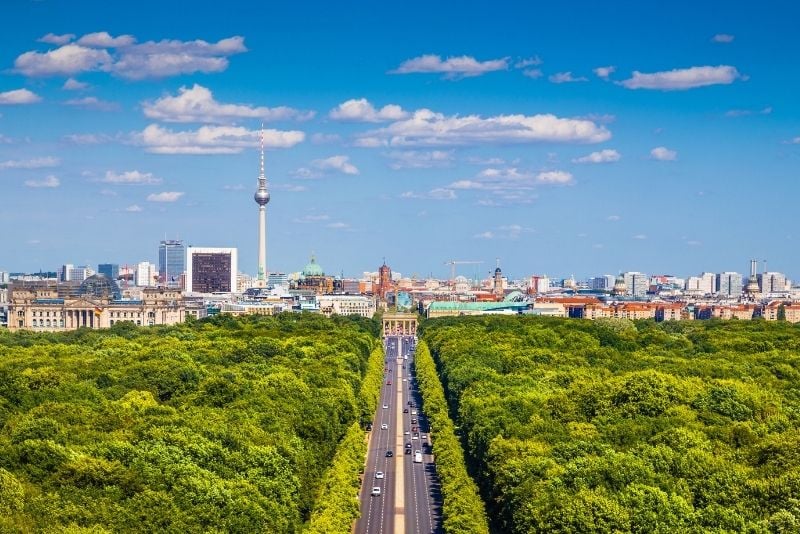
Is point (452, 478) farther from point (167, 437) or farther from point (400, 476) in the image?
point (167, 437)

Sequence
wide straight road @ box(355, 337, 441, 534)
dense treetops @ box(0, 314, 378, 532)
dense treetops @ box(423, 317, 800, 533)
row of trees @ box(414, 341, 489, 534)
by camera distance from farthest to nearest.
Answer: wide straight road @ box(355, 337, 441, 534) → row of trees @ box(414, 341, 489, 534) → dense treetops @ box(423, 317, 800, 533) → dense treetops @ box(0, 314, 378, 532)

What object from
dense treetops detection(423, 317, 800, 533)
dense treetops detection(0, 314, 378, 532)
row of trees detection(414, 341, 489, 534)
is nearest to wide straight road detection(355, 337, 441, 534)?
row of trees detection(414, 341, 489, 534)

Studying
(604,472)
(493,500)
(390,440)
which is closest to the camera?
(604,472)

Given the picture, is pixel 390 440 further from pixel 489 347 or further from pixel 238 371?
pixel 489 347

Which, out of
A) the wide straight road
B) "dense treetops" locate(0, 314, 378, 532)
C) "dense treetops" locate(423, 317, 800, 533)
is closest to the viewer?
"dense treetops" locate(0, 314, 378, 532)

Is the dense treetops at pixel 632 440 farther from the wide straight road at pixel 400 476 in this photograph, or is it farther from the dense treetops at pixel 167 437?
the dense treetops at pixel 167 437

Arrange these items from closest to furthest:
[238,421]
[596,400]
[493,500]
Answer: [493,500], [238,421], [596,400]

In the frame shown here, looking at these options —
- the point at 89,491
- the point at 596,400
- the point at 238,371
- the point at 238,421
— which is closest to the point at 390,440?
the point at 238,371

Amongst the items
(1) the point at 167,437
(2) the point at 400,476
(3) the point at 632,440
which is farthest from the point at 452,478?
(1) the point at 167,437

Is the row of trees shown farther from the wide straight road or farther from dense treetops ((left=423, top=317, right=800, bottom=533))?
the wide straight road
